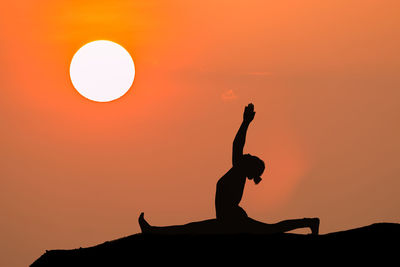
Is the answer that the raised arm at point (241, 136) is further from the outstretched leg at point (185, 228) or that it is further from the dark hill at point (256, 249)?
the dark hill at point (256, 249)

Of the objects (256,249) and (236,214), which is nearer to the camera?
(256,249)

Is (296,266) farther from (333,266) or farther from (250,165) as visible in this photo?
(250,165)

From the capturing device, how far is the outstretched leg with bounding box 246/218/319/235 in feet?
48.9

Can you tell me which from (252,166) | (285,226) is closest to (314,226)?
(285,226)

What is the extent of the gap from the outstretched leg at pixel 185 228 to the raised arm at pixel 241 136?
150 cm

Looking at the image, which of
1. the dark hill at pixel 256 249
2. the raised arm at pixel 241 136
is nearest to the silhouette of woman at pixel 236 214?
the raised arm at pixel 241 136

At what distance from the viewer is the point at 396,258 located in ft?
41.0

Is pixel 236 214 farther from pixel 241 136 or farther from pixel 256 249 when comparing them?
pixel 256 249

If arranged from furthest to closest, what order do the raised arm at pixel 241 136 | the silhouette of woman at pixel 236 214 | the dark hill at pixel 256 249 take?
1. the raised arm at pixel 241 136
2. the silhouette of woman at pixel 236 214
3. the dark hill at pixel 256 249

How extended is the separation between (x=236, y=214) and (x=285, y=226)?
1.27m

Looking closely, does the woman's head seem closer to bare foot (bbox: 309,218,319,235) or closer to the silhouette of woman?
the silhouette of woman

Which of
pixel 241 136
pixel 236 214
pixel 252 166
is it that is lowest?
pixel 236 214

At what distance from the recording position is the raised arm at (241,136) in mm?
15398

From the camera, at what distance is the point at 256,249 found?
13.1 metres
